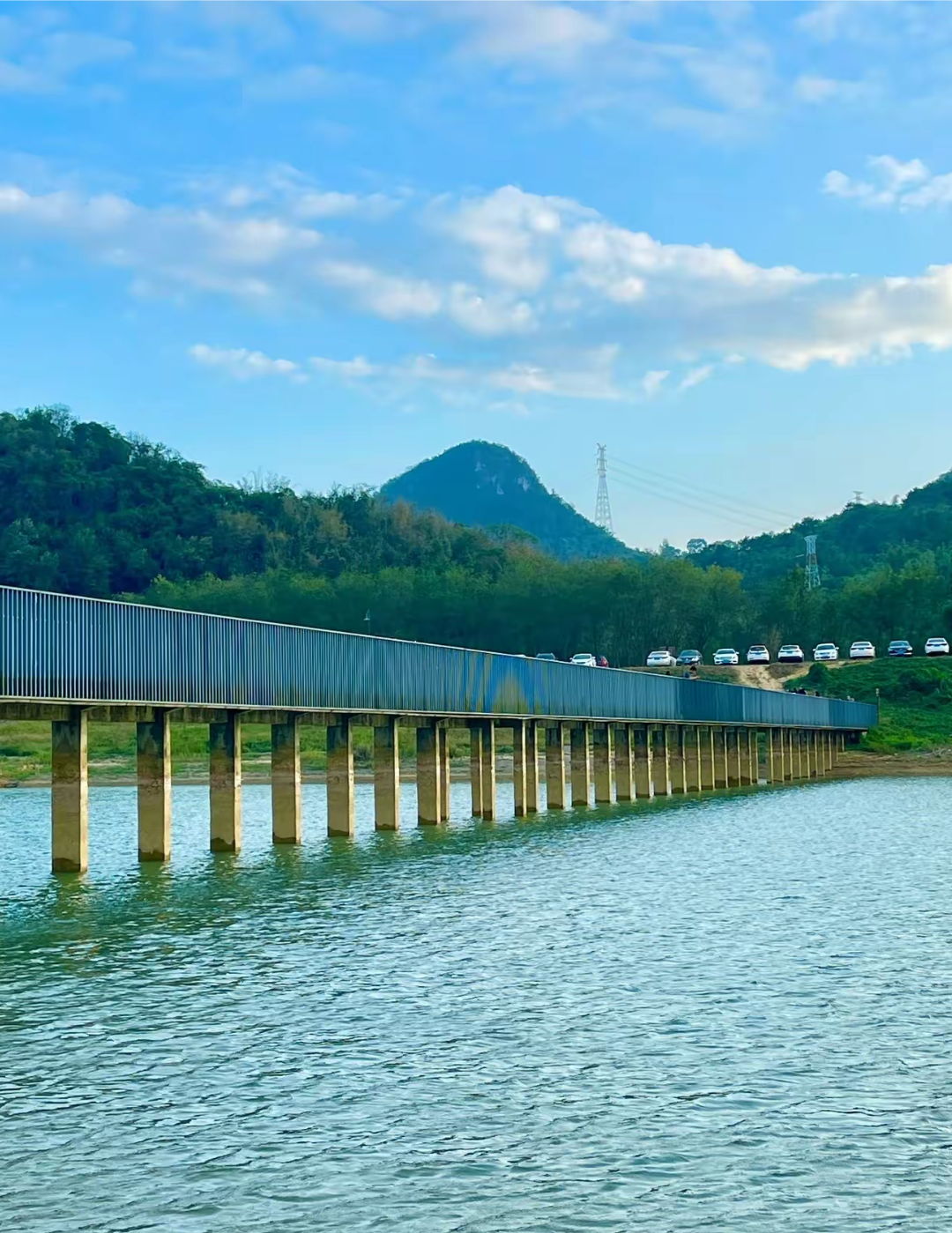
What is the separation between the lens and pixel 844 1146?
1697 centimetres

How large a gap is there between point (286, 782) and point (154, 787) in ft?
27.7

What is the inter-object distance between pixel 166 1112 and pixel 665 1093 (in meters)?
5.87

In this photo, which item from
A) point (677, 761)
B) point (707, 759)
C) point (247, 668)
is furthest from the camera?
point (707, 759)

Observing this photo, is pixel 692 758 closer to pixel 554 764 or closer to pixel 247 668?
pixel 554 764

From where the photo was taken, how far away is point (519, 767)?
73188mm

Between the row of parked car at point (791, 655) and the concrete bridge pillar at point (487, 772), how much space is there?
9190 centimetres

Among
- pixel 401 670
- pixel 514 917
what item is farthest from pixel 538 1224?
pixel 401 670

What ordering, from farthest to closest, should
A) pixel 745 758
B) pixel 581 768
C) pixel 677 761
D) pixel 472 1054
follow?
pixel 745 758, pixel 677 761, pixel 581 768, pixel 472 1054

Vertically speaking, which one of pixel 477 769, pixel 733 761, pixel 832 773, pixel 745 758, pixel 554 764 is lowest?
pixel 832 773

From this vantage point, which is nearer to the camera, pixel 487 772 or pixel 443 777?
pixel 443 777

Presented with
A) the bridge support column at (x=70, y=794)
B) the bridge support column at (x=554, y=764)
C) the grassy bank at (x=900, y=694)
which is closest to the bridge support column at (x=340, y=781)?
the bridge support column at (x=70, y=794)

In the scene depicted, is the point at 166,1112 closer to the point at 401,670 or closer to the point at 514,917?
the point at 514,917

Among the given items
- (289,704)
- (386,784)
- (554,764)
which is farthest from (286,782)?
(554,764)

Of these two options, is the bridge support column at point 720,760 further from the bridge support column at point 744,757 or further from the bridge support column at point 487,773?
the bridge support column at point 487,773
